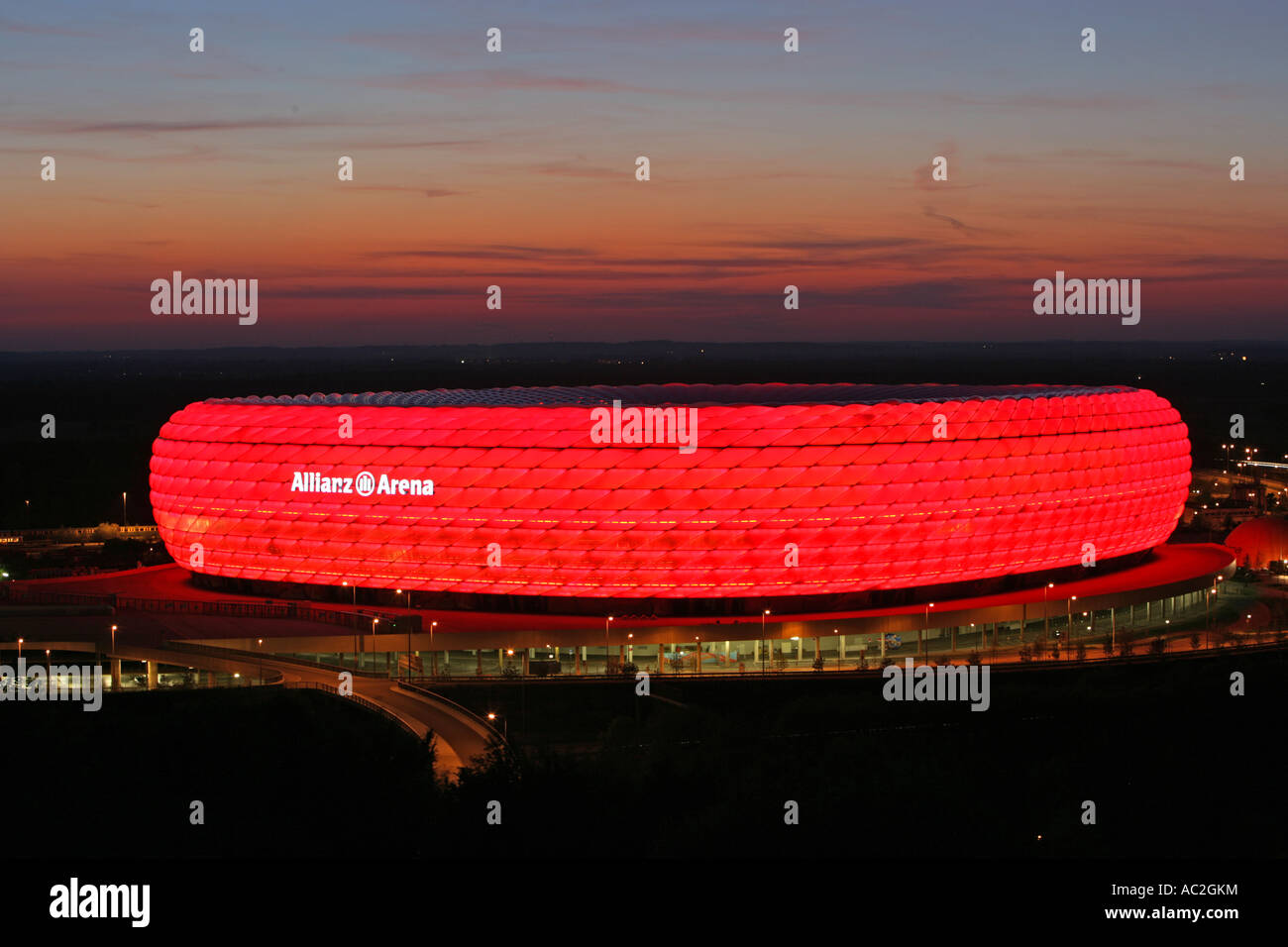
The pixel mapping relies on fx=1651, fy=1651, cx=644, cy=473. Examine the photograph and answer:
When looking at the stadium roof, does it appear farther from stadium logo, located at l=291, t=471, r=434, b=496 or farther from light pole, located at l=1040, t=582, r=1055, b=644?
light pole, located at l=1040, t=582, r=1055, b=644

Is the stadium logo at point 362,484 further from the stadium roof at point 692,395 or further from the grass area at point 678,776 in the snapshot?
the grass area at point 678,776

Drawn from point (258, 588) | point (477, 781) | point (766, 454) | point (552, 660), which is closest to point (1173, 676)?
point (766, 454)

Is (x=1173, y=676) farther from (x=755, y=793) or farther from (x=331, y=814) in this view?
(x=331, y=814)

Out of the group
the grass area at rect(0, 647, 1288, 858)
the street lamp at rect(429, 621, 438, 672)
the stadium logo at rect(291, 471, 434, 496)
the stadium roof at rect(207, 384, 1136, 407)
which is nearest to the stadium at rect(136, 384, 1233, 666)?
the stadium logo at rect(291, 471, 434, 496)

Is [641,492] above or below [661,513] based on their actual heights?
above

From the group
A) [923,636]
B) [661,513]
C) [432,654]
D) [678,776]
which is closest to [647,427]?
[661,513]

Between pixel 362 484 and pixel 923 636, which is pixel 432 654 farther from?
pixel 923 636
